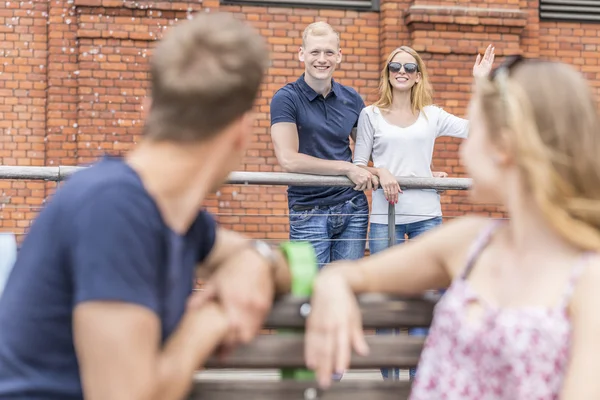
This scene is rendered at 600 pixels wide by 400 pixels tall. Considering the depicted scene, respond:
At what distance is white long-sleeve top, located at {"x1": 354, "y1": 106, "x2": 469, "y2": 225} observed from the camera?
18.5 ft

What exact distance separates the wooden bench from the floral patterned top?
0.13 meters

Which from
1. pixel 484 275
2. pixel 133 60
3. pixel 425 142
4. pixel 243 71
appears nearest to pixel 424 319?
pixel 484 275

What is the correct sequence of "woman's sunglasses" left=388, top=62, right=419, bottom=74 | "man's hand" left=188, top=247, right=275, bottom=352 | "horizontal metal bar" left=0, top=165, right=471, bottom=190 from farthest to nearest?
1. "woman's sunglasses" left=388, top=62, right=419, bottom=74
2. "horizontal metal bar" left=0, top=165, right=471, bottom=190
3. "man's hand" left=188, top=247, right=275, bottom=352

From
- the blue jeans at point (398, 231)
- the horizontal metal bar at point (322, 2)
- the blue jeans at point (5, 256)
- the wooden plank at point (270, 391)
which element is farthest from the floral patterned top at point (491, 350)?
the horizontal metal bar at point (322, 2)

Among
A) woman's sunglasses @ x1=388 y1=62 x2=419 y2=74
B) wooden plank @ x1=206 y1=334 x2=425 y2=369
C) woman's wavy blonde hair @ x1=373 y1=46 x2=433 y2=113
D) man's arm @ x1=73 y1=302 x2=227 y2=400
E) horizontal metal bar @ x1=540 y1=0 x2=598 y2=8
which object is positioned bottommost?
wooden plank @ x1=206 y1=334 x2=425 y2=369

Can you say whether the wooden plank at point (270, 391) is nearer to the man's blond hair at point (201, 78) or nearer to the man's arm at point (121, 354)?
the man's arm at point (121, 354)

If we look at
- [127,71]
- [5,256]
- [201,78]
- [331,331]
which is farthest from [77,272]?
[127,71]

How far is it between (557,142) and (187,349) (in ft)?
2.48

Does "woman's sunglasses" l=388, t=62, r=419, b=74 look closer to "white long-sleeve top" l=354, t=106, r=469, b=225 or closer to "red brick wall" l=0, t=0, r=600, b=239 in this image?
"white long-sleeve top" l=354, t=106, r=469, b=225

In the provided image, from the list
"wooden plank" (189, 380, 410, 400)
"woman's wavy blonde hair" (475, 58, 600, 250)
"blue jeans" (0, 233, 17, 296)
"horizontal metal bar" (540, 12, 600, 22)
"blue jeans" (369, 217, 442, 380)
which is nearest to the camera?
"woman's wavy blonde hair" (475, 58, 600, 250)

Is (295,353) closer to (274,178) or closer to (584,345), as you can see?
(584,345)

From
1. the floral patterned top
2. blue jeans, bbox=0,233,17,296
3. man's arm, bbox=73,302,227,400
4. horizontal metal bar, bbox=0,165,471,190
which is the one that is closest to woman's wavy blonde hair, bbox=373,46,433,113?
horizontal metal bar, bbox=0,165,471,190

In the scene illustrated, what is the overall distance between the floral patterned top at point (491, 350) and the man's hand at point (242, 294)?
0.34 m

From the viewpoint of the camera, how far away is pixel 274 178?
5301 mm
